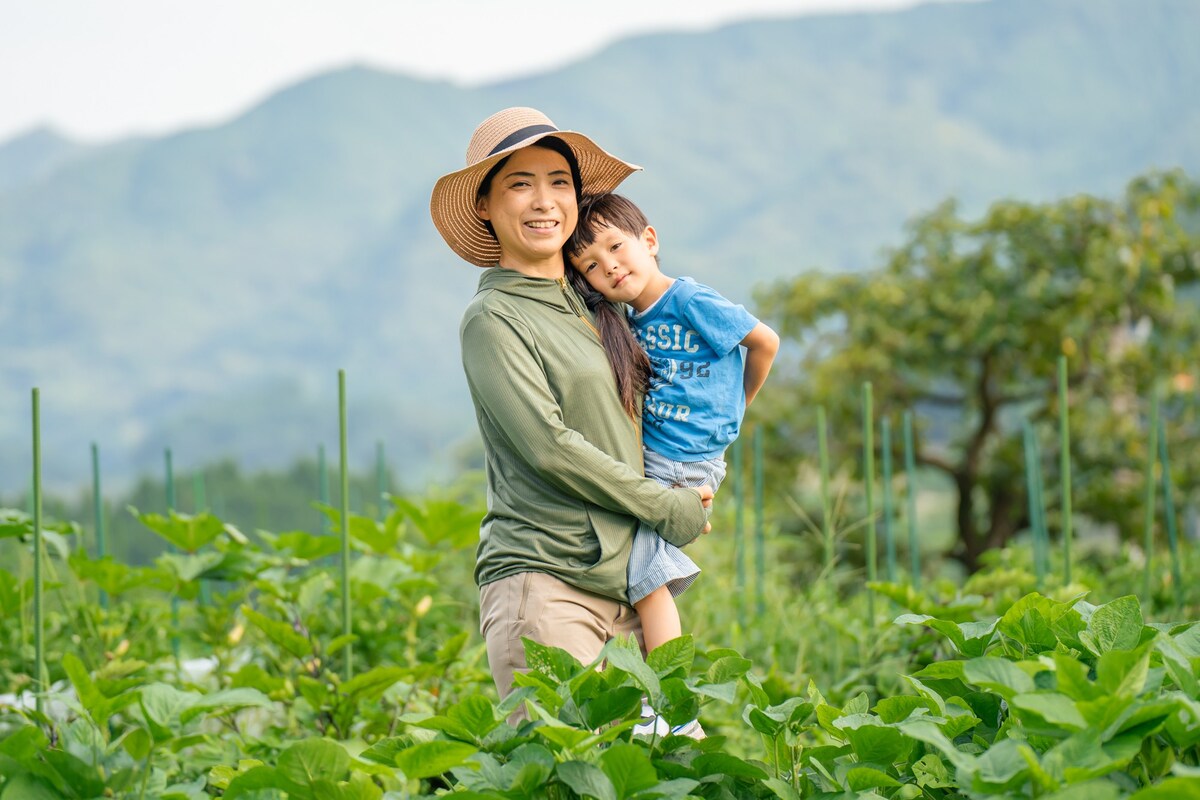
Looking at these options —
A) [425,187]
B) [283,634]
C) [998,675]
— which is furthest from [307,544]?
[425,187]

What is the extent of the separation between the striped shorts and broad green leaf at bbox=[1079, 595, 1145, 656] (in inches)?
26.1

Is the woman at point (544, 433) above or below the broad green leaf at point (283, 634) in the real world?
above

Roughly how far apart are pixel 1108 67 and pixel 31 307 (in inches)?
4218

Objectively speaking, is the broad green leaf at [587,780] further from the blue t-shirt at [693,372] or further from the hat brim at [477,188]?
the hat brim at [477,188]

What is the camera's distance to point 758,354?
1984 millimetres

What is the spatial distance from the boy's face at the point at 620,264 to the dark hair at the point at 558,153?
0.09 m

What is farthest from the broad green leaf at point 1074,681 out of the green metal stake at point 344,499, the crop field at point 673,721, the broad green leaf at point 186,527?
the broad green leaf at point 186,527

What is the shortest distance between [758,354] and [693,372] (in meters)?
0.13

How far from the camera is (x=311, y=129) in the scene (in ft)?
445

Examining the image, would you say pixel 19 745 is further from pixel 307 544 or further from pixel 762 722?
pixel 307 544

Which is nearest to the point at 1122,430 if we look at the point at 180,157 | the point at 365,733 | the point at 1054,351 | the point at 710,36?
the point at 1054,351

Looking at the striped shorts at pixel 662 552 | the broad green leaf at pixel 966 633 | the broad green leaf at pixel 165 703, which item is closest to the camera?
the broad green leaf at pixel 966 633

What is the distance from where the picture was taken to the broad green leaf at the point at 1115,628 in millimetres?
1334

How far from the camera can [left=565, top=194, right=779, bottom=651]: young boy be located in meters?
1.88
